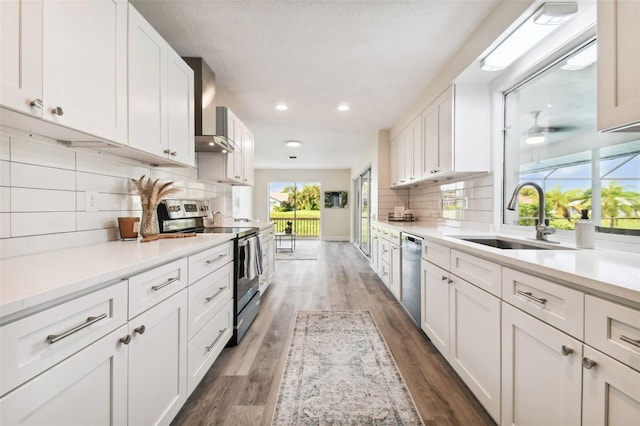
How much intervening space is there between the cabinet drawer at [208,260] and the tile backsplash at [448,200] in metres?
2.28

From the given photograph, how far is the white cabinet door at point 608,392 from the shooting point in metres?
0.76

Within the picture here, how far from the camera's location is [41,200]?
1347mm

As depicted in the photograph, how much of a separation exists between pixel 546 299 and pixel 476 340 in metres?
0.62

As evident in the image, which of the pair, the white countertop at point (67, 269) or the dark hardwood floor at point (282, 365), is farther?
the dark hardwood floor at point (282, 365)

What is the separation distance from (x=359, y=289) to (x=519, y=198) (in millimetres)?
2244

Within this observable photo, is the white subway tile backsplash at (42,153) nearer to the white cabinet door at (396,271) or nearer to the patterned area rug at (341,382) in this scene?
the patterned area rug at (341,382)

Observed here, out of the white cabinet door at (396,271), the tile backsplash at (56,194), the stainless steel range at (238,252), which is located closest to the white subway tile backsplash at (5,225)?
the tile backsplash at (56,194)

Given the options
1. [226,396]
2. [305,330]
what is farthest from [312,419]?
[305,330]

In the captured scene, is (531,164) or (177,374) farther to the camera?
(531,164)

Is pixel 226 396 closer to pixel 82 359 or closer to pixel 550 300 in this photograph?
pixel 82 359

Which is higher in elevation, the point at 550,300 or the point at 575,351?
the point at 550,300

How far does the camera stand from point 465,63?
90.6 inches

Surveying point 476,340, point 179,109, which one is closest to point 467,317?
point 476,340

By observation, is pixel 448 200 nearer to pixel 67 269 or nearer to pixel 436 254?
pixel 436 254
